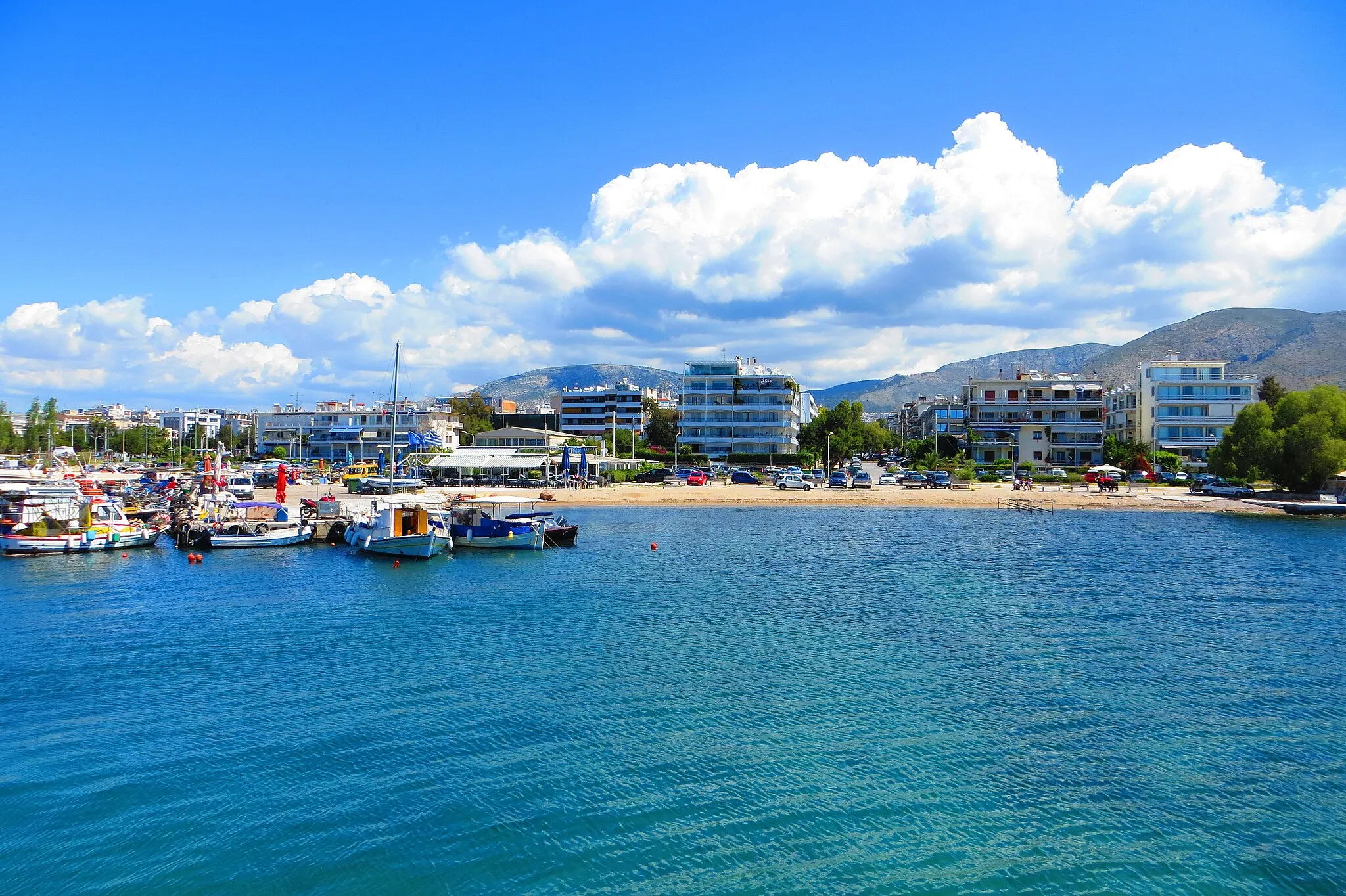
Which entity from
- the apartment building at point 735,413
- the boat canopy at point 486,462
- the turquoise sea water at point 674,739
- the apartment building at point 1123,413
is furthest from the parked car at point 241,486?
the apartment building at point 1123,413

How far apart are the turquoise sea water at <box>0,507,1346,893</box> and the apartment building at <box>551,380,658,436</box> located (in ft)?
418

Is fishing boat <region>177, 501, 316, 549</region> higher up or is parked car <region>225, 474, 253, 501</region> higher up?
parked car <region>225, 474, 253, 501</region>

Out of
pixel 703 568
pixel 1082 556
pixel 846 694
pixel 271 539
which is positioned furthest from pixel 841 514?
pixel 846 694

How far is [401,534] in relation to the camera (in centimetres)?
4638

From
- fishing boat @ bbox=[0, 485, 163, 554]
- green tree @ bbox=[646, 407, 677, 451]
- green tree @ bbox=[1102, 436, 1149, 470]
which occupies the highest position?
green tree @ bbox=[646, 407, 677, 451]

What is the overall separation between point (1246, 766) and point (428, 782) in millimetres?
15751

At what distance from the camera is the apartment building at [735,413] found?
134375 millimetres

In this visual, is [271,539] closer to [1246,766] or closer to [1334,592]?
[1246,766]

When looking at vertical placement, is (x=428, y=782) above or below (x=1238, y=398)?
below

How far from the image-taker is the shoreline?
244 ft

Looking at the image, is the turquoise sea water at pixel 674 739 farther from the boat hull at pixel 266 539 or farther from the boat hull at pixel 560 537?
the boat hull at pixel 560 537

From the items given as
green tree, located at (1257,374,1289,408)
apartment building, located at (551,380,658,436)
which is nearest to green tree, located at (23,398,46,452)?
apartment building, located at (551,380,658,436)

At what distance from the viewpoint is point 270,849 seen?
1345cm

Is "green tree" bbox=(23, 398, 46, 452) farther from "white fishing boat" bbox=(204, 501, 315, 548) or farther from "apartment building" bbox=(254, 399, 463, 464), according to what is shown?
"white fishing boat" bbox=(204, 501, 315, 548)
